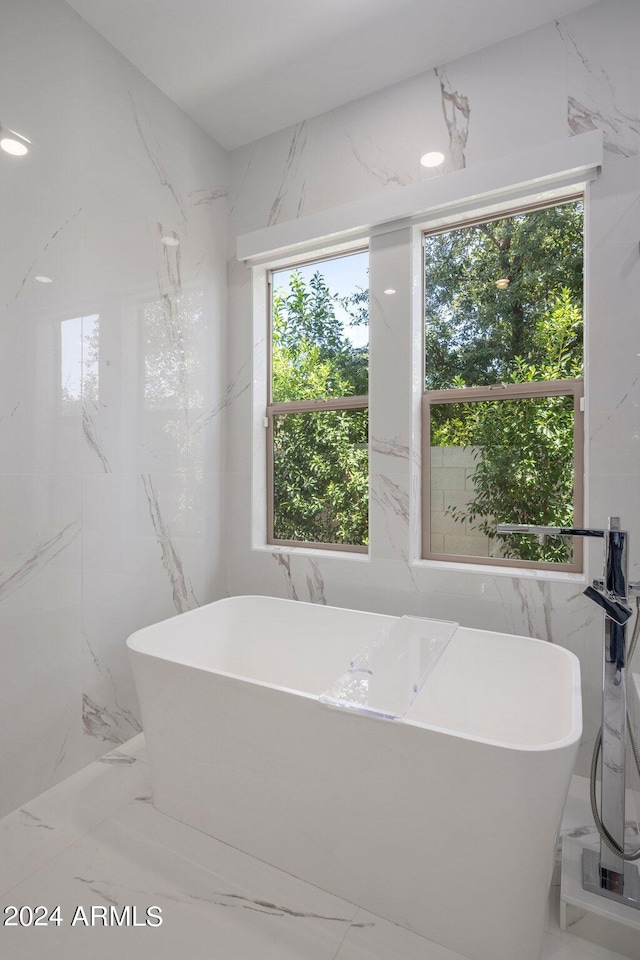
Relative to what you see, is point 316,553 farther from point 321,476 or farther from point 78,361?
point 78,361

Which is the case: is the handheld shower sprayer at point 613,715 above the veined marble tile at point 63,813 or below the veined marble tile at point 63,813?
above

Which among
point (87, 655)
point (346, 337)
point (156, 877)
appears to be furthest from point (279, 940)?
point (346, 337)

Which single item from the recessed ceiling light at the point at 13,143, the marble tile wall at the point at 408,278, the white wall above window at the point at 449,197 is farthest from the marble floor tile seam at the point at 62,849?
the white wall above window at the point at 449,197

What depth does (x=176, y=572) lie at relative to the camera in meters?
2.68

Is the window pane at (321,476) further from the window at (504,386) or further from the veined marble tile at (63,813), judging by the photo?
the veined marble tile at (63,813)

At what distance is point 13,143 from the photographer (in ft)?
6.22

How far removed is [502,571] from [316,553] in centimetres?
94

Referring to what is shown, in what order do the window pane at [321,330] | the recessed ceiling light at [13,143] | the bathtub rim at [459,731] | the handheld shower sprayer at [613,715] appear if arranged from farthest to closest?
the window pane at [321,330]
the recessed ceiling light at [13,143]
the handheld shower sprayer at [613,715]
the bathtub rim at [459,731]

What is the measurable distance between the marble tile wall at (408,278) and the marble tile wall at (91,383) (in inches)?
11.1

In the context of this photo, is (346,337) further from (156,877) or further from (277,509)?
(156,877)

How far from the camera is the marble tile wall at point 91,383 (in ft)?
6.31

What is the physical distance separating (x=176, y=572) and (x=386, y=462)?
4.03 feet

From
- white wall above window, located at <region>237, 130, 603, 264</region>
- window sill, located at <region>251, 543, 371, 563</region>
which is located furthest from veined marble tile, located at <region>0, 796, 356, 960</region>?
white wall above window, located at <region>237, 130, 603, 264</region>

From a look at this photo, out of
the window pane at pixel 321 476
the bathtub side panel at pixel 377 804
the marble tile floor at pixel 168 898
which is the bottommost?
the marble tile floor at pixel 168 898
